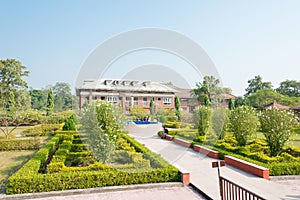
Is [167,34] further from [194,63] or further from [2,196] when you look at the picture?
[2,196]

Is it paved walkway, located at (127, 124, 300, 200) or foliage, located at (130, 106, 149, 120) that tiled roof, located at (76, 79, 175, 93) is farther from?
paved walkway, located at (127, 124, 300, 200)

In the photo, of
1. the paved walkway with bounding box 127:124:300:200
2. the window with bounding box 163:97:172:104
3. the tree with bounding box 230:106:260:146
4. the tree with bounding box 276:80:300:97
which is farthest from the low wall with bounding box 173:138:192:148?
the tree with bounding box 276:80:300:97

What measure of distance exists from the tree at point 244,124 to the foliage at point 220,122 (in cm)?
193

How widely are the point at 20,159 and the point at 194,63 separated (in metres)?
7.53

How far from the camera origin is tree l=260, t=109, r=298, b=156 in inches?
308

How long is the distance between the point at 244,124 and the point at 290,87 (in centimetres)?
4567

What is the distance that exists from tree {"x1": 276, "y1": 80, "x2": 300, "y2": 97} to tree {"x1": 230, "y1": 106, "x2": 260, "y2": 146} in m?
44.0

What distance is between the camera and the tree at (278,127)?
7812 mm

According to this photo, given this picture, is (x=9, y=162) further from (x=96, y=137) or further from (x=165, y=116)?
(x=165, y=116)

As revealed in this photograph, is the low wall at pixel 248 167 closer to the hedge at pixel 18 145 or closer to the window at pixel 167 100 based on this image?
the hedge at pixel 18 145

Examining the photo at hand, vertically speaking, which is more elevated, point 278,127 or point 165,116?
point 278,127

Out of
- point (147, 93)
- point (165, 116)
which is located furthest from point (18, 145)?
point (147, 93)

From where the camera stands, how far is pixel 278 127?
787cm

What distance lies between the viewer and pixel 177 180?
6.00 metres
